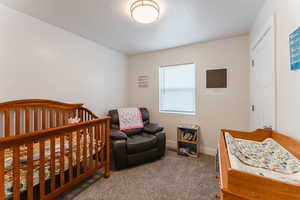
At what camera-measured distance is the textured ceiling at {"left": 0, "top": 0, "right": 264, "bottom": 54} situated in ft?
5.17

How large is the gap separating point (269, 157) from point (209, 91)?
1.91 meters

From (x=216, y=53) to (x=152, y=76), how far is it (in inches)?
58.1

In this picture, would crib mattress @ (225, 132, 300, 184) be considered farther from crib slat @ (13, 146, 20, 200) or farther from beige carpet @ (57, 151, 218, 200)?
crib slat @ (13, 146, 20, 200)

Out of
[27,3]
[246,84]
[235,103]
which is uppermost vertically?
[27,3]

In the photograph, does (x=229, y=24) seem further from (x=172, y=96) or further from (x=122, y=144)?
(x=122, y=144)

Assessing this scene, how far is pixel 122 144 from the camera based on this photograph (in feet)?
6.97

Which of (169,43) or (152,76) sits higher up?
(169,43)

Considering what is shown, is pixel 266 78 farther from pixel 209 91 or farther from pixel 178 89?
pixel 178 89

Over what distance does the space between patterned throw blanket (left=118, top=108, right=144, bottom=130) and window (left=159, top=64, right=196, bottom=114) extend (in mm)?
643

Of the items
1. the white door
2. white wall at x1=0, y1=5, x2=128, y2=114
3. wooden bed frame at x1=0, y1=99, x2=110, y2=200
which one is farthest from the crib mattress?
white wall at x1=0, y1=5, x2=128, y2=114

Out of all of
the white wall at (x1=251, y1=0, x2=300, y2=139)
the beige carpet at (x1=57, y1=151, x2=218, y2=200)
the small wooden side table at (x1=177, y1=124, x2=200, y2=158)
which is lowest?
the beige carpet at (x1=57, y1=151, x2=218, y2=200)

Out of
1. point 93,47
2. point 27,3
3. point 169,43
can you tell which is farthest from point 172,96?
point 27,3

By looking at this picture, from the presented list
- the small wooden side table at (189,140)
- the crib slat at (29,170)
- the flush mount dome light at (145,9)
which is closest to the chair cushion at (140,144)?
the small wooden side table at (189,140)

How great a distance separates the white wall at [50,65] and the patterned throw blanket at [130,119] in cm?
47
